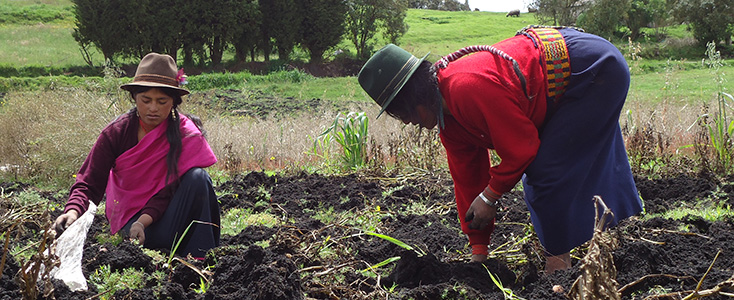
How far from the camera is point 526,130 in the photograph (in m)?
2.58

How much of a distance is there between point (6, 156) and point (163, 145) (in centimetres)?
540

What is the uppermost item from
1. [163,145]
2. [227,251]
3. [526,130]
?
[526,130]

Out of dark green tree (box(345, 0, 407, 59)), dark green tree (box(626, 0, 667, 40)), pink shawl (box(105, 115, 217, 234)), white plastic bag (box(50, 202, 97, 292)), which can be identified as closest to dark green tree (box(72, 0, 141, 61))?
dark green tree (box(345, 0, 407, 59))

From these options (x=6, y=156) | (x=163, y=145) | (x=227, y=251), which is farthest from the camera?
(x=6, y=156)

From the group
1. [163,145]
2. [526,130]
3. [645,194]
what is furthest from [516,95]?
[645,194]

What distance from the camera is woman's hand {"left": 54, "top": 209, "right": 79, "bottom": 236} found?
2.82 metres

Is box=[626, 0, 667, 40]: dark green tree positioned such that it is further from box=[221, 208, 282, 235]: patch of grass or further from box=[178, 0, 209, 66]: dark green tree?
box=[221, 208, 282, 235]: patch of grass

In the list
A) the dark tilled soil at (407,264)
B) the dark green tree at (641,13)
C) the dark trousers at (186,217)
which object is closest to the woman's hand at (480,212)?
the dark tilled soil at (407,264)

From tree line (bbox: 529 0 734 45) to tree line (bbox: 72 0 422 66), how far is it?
13070 mm

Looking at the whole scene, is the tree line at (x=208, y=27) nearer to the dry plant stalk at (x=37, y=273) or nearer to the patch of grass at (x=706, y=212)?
the patch of grass at (x=706, y=212)

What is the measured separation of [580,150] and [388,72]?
0.90 meters

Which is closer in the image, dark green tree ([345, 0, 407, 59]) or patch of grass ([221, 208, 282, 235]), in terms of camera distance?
patch of grass ([221, 208, 282, 235])

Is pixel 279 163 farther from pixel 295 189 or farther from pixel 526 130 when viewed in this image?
pixel 526 130

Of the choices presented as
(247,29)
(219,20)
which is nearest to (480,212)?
(219,20)
